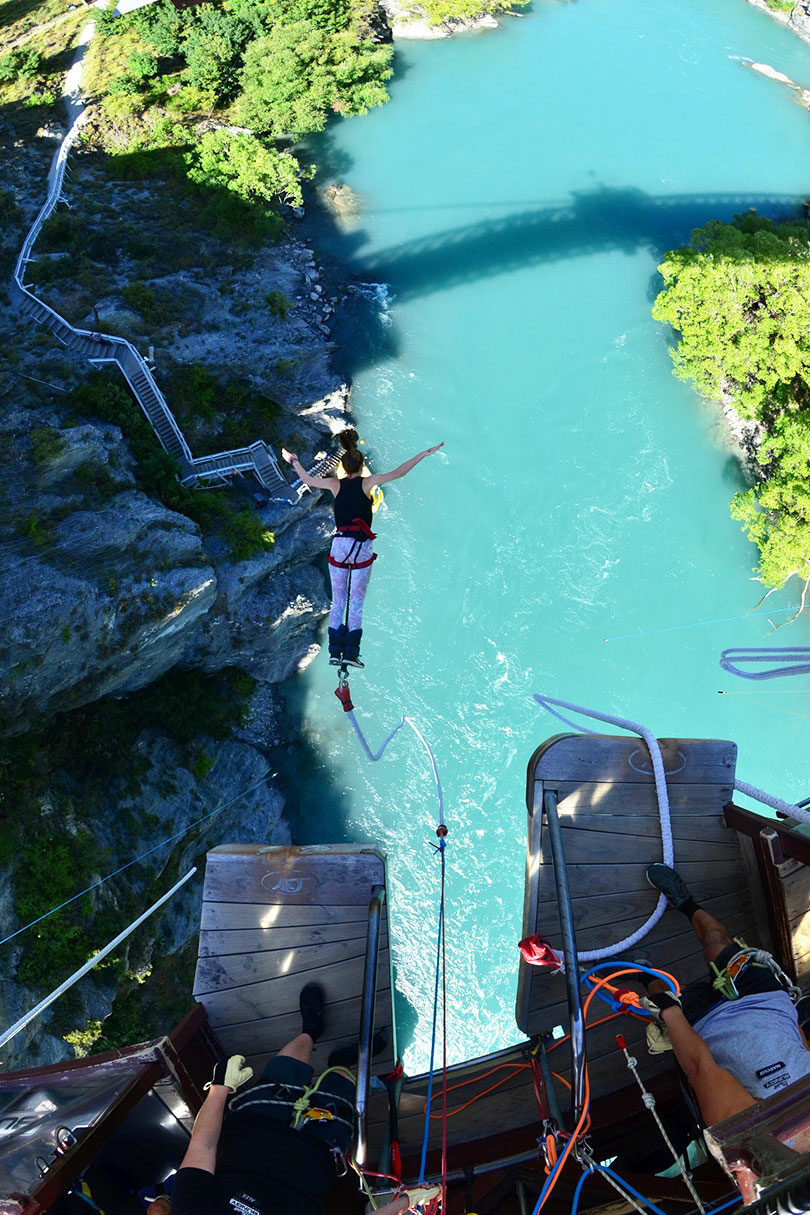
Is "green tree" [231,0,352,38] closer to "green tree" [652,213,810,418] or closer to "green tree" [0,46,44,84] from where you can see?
"green tree" [0,46,44,84]

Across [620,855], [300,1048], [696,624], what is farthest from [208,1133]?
[696,624]

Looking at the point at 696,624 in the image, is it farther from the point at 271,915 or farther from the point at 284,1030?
the point at 284,1030

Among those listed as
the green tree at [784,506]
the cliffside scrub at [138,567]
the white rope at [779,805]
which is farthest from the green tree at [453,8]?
the white rope at [779,805]

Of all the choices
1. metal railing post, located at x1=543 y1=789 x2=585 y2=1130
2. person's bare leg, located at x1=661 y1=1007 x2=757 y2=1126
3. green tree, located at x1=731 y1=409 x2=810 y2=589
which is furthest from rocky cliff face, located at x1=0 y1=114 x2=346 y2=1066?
person's bare leg, located at x1=661 y1=1007 x2=757 y2=1126

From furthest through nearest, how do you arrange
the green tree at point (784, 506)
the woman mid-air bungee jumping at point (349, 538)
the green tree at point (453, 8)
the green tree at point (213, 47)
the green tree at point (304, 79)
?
the green tree at point (453, 8) < the green tree at point (213, 47) < the green tree at point (304, 79) < the green tree at point (784, 506) < the woman mid-air bungee jumping at point (349, 538)

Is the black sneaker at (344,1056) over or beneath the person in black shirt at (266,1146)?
beneath

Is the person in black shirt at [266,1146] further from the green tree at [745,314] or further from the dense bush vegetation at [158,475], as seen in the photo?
the green tree at [745,314]

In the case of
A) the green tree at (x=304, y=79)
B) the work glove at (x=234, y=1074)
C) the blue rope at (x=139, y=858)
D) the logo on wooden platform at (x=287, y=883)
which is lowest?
the blue rope at (x=139, y=858)

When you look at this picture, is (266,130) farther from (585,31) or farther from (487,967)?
(487,967)
